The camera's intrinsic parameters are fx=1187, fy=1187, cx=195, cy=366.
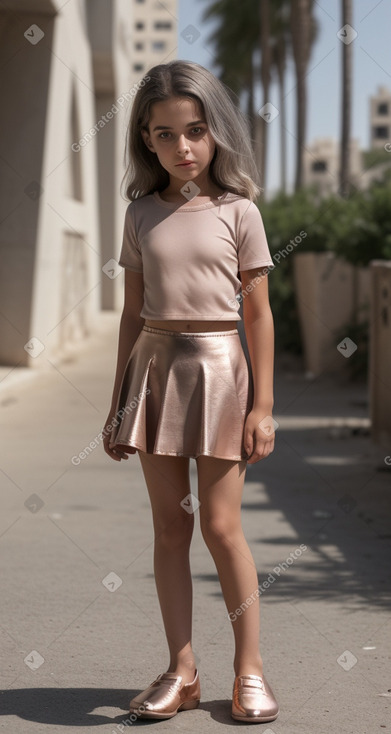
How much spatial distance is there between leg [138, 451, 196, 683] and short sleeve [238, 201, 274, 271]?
64cm

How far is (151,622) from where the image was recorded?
15.8ft

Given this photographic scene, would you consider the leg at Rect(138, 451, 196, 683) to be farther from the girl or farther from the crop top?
the crop top

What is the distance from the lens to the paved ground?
151 inches

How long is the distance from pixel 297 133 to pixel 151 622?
3440cm

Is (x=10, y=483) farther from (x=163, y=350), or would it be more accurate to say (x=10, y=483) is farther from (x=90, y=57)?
(x=90, y=57)

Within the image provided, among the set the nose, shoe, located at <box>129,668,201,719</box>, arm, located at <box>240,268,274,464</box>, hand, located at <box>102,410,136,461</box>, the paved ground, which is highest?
the nose

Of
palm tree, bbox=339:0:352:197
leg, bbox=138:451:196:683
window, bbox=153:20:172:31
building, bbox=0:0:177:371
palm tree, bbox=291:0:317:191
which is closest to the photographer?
leg, bbox=138:451:196:683

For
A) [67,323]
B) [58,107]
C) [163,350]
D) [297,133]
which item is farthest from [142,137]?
[297,133]

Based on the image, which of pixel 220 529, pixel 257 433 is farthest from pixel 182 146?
pixel 220 529

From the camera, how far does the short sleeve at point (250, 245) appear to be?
11.8 feet

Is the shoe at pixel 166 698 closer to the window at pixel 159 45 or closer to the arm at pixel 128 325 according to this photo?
the arm at pixel 128 325

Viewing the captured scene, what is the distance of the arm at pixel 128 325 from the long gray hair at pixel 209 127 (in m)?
0.27

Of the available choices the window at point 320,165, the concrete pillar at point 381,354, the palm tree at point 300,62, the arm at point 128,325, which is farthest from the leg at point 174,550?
the palm tree at point 300,62

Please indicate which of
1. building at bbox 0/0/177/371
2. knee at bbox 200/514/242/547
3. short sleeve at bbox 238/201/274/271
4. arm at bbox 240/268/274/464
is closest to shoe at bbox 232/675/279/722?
knee at bbox 200/514/242/547
